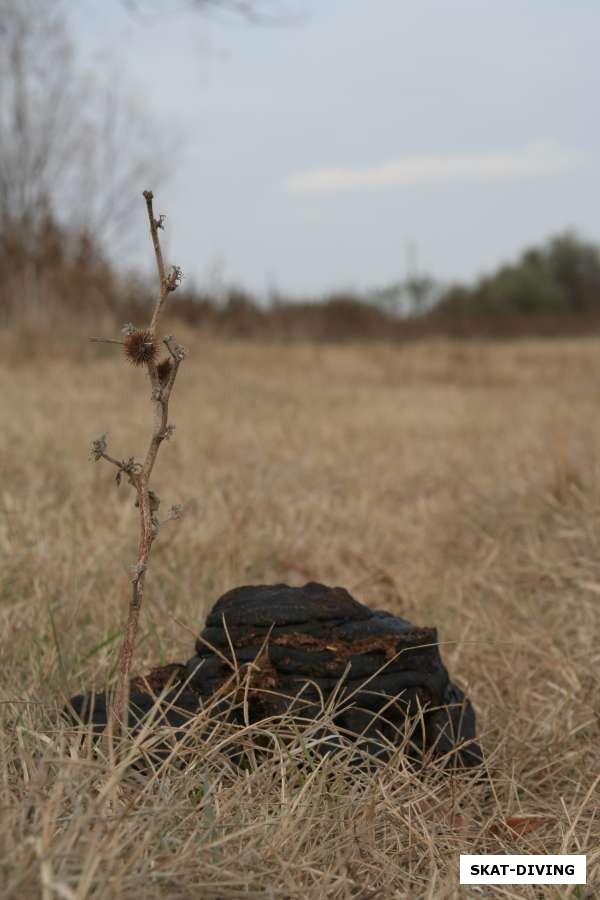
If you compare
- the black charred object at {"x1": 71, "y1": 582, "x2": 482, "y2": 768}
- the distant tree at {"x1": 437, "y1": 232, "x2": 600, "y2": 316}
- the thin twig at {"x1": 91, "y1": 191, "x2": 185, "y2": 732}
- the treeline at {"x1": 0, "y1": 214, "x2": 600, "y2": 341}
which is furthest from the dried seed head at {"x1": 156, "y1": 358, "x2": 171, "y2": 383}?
the distant tree at {"x1": 437, "y1": 232, "x2": 600, "y2": 316}

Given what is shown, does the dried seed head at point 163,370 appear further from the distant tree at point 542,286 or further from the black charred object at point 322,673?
the distant tree at point 542,286

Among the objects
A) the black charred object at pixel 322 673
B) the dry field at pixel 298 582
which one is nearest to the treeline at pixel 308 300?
the dry field at pixel 298 582

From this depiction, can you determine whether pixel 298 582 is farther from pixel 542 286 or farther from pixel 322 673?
pixel 542 286

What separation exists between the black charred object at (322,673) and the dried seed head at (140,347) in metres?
0.52

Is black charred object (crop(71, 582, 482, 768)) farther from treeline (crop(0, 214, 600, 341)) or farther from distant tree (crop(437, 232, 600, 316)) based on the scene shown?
distant tree (crop(437, 232, 600, 316))

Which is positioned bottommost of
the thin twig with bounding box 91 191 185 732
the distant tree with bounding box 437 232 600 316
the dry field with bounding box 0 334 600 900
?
the dry field with bounding box 0 334 600 900

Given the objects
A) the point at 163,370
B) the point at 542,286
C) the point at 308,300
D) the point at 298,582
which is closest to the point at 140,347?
the point at 163,370

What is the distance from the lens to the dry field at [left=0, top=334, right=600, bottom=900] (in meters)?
1.09

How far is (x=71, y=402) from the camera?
18.2 feet

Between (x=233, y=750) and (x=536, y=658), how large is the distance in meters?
1.03

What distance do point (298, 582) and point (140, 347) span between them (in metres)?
1.64

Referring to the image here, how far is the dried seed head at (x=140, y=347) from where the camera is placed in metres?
1.22

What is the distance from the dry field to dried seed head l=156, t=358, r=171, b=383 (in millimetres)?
497

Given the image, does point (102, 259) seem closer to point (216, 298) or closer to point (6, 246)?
point (6, 246)
